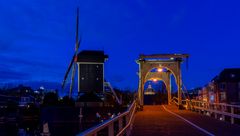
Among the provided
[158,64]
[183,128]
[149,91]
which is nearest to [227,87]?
[149,91]

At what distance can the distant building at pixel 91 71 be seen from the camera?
90.0m

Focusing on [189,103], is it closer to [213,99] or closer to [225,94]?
[225,94]

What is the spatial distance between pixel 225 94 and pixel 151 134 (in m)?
74.8

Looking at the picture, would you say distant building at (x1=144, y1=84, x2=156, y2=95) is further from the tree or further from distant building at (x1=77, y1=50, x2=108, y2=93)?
the tree

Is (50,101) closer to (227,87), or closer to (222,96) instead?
(222,96)

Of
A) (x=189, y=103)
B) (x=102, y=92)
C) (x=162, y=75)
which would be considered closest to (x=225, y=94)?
(x=102, y=92)

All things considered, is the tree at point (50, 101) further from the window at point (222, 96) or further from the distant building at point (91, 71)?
the window at point (222, 96)

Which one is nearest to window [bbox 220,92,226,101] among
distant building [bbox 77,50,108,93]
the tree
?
distant building [bbox 77,50,108,93]

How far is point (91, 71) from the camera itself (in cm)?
9106

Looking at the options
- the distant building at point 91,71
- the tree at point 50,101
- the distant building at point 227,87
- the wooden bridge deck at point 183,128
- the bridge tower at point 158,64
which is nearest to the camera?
the wooden bridge deck at point 183,128

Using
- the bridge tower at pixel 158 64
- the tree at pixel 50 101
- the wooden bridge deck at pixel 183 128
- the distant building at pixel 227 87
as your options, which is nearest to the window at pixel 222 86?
the distant building at pixel 227 87

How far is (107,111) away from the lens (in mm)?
70125

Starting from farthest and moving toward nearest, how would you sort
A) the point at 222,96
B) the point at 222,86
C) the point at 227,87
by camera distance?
the point at 222,86, the point at 222,96, the point at 227,87

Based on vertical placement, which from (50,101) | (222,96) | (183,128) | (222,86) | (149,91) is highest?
(222,86)
